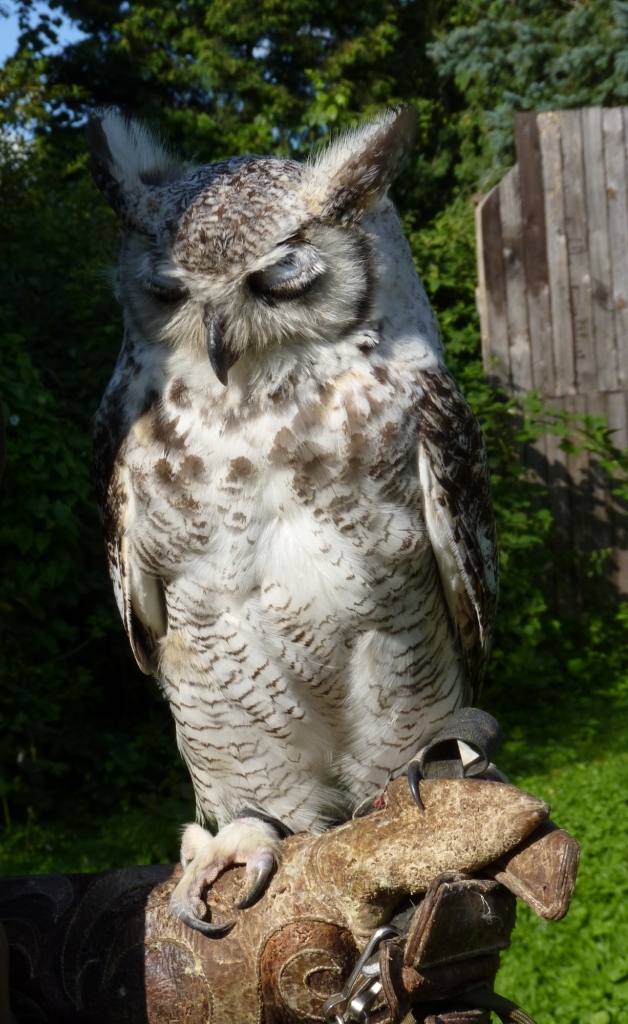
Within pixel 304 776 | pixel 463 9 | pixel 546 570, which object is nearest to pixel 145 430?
pixel 304 776

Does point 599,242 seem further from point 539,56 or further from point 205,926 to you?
point 205,926

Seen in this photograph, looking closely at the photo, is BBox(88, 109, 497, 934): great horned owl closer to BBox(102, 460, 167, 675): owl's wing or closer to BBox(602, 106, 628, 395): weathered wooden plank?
BBox(102, 460, 167, 675): owl's wing

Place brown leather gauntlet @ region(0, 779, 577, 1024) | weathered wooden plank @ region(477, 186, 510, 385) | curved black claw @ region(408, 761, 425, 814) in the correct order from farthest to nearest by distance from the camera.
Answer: weathered wooden plank @ region(477, 186, 510, 385), curved black claw @ region(408, 761, 425, 814), brown leather gauntlet @ region(0, 779, 577, 1024)

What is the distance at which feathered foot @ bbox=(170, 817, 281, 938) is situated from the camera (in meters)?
1.75

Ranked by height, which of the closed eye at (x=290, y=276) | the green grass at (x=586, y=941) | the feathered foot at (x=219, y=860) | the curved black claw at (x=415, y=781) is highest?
the closed eye at (x=290, y=276)

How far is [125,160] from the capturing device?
2111mm

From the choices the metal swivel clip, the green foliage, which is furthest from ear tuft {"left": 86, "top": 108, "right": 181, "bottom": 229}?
the green foliage

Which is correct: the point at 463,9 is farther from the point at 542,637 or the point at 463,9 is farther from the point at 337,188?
the point at 337,188

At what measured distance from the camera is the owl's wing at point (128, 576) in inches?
79.0

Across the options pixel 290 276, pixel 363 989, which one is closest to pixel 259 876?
pixel 363 989

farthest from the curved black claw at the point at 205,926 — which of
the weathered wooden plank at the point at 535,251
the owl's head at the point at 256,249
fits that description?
the weathered wooden plank at the point at 535,251

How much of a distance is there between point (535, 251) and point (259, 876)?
5250 millimetres

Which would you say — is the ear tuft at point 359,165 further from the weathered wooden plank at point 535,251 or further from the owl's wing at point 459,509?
the weathered wooden plank at point 535,251

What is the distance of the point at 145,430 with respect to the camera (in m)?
1.93
